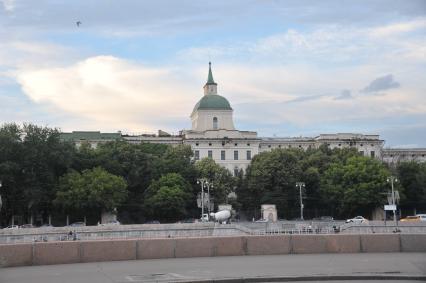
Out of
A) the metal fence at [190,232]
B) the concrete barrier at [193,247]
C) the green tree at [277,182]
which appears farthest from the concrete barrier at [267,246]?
the green tree at [277,182]

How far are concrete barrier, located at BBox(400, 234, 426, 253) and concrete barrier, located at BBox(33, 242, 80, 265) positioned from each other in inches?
448

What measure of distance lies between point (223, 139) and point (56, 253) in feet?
318

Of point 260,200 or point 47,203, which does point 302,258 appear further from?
point 260,200

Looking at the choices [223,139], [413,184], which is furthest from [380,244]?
[223,139]

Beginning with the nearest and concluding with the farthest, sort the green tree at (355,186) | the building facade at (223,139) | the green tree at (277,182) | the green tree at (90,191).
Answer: the green tree at (90,191)
the green tree at (355,186)
the green tree at (277,182)
the building facade at (223,139)

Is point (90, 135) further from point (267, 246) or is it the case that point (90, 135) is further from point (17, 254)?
point (267, 246)

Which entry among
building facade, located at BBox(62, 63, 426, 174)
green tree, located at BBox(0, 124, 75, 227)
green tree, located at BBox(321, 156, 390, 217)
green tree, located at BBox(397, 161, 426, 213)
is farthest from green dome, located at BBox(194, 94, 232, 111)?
green tree, located at BBox(0, 124, 75, 227)

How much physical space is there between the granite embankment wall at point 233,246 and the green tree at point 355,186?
2370 inches

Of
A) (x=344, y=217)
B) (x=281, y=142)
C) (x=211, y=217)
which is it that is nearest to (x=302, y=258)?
(x=211, y=217)

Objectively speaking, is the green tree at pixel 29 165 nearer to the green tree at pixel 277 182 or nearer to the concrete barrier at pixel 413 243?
the green tree at pixel 277 182

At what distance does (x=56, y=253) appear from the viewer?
1892 centimetres

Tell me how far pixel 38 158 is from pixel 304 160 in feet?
136

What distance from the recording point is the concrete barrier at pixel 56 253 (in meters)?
18.8

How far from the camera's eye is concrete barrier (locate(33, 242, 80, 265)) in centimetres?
1878
